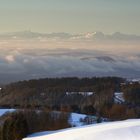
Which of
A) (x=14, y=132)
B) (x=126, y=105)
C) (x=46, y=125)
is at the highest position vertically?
(x=14, y=132)

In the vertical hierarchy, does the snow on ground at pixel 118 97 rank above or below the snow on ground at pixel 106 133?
below

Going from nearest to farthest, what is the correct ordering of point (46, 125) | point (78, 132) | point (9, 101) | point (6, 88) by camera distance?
point (78, 132) → point (46, 125) → point (9, 101) → point (6, 88)

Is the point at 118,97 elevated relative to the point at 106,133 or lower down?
lower down

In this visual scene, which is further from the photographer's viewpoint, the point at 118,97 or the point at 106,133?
the point at 118,97

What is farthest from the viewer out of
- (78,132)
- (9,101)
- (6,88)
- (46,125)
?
(6,88)

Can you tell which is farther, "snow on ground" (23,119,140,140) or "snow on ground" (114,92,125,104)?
"snow on ground" (114,92,125,104)

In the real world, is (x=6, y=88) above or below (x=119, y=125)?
below

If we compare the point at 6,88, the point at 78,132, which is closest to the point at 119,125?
the point at 78,132

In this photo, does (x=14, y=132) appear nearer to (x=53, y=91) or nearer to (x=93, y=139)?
(x=93, y=139)

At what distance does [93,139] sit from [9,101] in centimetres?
16339

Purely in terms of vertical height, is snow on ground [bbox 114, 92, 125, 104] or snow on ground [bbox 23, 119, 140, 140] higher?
snow on ground [bbox 23, 119, 140, 140]

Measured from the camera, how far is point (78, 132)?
9.59 metres

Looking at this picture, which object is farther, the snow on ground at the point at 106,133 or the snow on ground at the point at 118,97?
the snow on ground at the point at 118,97

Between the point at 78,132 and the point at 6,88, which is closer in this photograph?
the point at 78,132
